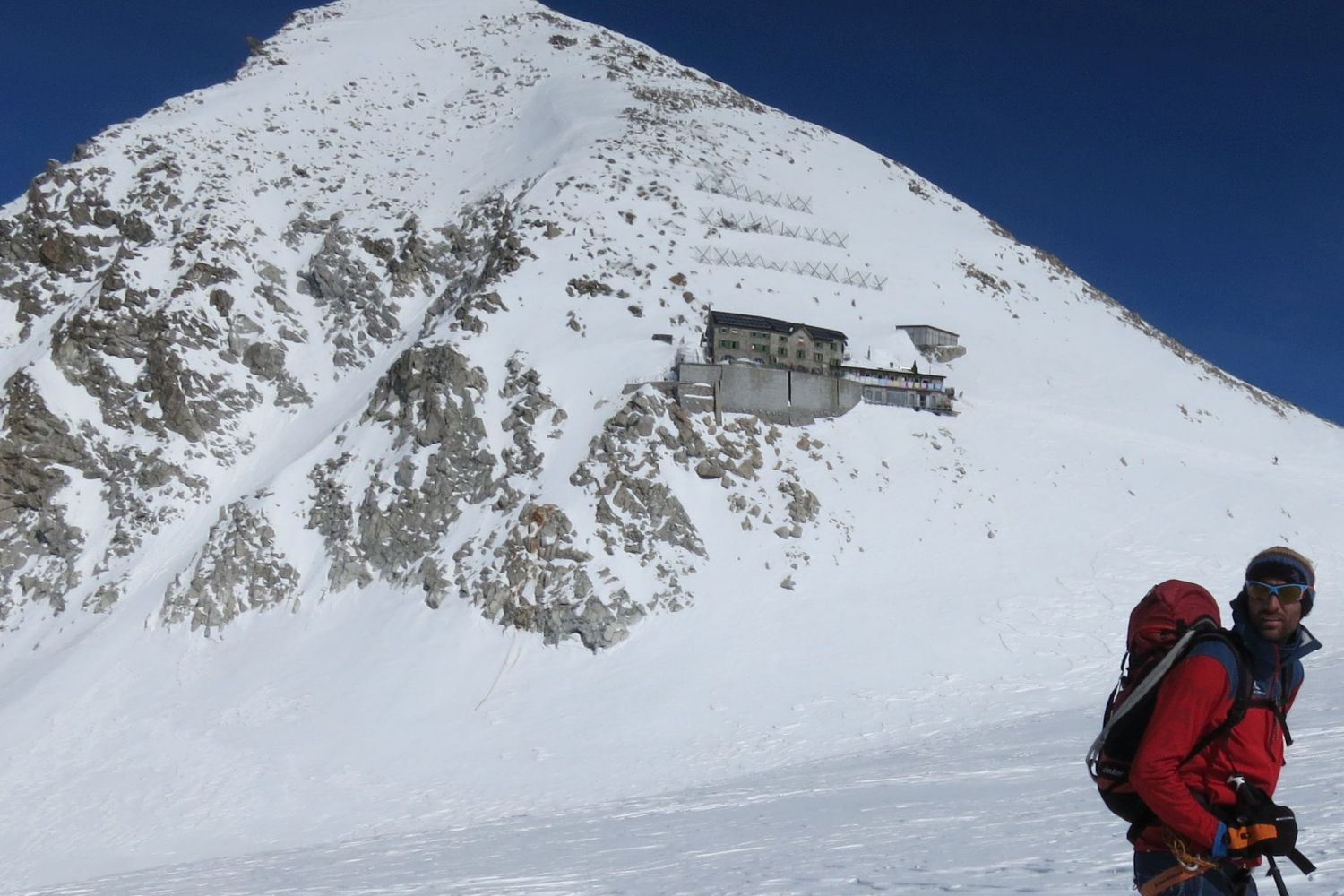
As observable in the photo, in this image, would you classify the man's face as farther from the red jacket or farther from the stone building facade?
the stone building facade

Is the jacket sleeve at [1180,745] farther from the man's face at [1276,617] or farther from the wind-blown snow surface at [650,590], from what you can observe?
A: the wind-blown snow surface at [650,590]

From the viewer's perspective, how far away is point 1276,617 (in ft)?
14.6

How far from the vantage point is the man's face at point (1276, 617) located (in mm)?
4430

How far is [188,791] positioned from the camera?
25.7m

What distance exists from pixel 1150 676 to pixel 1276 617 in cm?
78

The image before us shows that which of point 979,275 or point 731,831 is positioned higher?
point 979,275

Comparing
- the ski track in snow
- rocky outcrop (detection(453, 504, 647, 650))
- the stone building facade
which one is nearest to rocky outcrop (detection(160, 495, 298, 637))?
rocky outcrop (detection(453, 504, 647, 650))

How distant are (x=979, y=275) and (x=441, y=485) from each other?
42455 millimetres

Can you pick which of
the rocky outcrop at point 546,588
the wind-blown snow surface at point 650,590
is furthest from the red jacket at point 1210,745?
the rocky outcrop at point 546,588

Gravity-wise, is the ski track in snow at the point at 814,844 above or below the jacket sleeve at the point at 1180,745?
below

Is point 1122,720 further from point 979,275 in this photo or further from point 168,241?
point 979,275

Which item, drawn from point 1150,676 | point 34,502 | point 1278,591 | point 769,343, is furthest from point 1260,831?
point 34,502

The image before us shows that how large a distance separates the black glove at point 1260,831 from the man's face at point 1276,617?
77 cm

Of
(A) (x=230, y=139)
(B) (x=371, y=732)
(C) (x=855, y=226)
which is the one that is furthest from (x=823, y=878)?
(A) (x=230, y=139)
